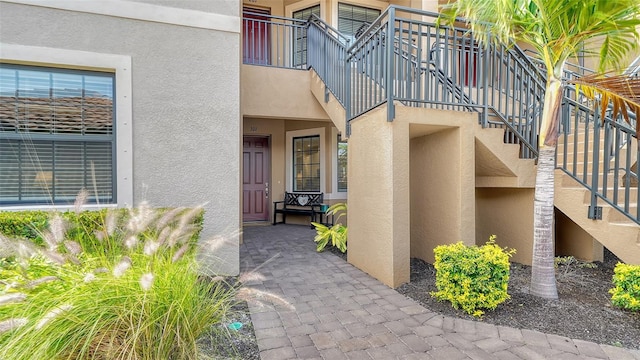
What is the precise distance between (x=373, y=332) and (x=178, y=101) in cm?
346

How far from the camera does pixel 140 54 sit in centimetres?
390

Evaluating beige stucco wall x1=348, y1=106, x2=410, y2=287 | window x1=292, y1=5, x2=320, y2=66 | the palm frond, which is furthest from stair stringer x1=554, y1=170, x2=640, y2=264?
window x1=292, y1=5, x2=320, y2=66

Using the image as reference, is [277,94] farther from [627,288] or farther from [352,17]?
[627,288]

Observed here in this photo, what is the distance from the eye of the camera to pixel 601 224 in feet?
11.9

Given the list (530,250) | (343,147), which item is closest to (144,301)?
Answer: (530,250)

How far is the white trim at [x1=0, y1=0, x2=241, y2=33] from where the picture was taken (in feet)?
11.8

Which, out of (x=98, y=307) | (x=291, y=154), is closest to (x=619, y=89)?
(x=98, y=307)

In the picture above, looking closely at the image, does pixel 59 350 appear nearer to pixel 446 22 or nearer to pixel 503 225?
pixel 446 22

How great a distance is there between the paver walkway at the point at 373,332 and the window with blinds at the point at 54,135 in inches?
93.5

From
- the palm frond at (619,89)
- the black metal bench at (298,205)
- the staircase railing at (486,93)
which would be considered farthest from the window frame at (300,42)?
the palm frond at (619,89)

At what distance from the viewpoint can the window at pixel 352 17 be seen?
863 centimetres

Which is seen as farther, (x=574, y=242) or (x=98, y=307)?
(x=574, y=242)

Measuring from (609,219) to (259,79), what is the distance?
6.12 m

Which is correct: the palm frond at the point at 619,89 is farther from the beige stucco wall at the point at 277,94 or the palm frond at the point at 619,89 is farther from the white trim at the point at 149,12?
the beige stucco wall at the point at 277,94
